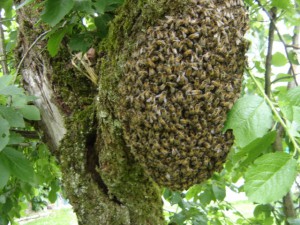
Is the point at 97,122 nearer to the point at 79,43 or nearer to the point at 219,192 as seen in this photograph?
the point at 79,43

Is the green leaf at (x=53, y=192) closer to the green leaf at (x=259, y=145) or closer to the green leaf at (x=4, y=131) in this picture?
the green leaf at (x=4, y=131)

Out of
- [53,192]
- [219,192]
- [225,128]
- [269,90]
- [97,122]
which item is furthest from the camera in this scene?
[53,192]

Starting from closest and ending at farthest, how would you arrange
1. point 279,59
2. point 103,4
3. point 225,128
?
point 225,128
point 103,4
point 279,59

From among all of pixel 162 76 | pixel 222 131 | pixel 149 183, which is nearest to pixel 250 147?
pixel 222 131

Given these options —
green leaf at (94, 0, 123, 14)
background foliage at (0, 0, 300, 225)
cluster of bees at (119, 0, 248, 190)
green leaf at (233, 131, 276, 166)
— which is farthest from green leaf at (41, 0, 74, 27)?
green leaf at (233, 131, 276, 166)

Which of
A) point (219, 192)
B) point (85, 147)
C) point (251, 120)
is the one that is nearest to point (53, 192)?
point (219, 192)

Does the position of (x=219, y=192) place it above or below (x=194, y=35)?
below

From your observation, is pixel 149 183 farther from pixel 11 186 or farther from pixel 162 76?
pixel 11 186
